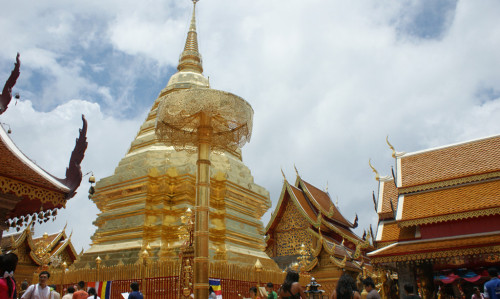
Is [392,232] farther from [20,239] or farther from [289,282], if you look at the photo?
[20,239]

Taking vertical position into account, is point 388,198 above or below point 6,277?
above

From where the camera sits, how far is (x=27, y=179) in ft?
16.6

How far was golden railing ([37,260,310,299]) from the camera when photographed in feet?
24.3

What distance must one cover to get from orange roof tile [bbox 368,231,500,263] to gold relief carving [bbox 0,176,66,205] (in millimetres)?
7179

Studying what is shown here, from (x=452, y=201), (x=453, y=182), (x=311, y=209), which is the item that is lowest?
(x=452, y=201)

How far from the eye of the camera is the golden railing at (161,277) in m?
7.40

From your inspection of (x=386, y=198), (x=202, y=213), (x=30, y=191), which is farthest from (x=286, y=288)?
(x=386, y=198)

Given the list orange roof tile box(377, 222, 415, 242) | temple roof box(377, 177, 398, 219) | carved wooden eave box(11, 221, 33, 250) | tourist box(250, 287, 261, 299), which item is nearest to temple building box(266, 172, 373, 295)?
temple roof box(377, 177, 398, 219)

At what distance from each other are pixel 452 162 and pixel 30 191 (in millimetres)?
10325

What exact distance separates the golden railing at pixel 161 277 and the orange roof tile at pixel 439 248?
3.04m

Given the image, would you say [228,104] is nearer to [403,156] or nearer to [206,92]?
[206,92]

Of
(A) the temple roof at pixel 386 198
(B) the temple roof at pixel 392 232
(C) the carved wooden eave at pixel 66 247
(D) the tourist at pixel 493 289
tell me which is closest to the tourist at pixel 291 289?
(D) the tourist at pixel 493 289

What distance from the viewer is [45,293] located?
4480mm

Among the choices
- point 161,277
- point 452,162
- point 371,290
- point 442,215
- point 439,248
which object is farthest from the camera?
point 452,162
